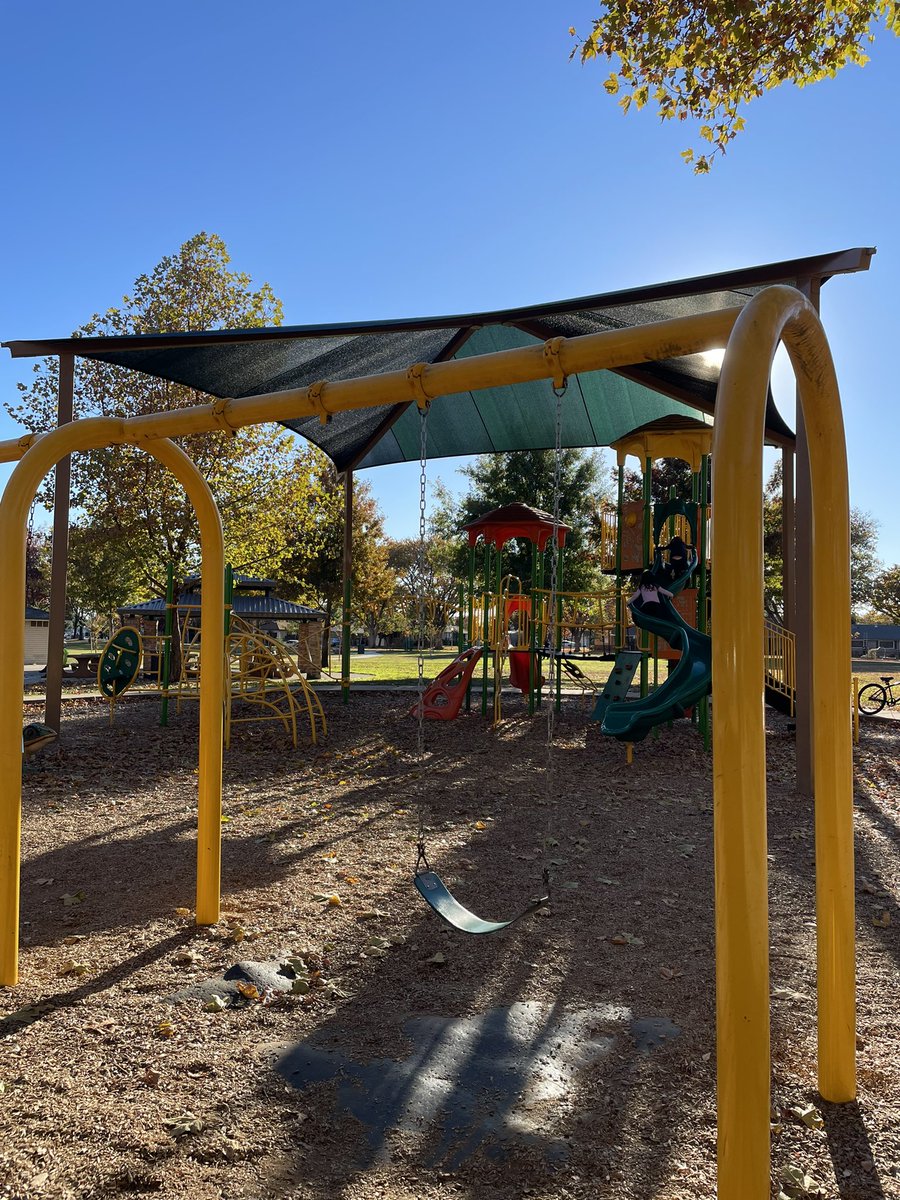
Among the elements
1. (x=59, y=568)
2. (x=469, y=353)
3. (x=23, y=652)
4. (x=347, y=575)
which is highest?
(x=469, y=353)

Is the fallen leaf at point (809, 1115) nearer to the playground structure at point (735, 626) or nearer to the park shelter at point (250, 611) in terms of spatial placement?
the playground structure at point (735, 626)

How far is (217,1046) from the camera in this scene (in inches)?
107

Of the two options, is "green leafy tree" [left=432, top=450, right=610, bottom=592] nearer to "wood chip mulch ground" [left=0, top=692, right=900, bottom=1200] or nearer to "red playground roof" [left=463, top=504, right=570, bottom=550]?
"red playground roof" [left=463, top=504, right=570, bottom=550]

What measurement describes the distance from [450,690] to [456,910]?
878 centimetres

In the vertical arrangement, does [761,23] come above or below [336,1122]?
above

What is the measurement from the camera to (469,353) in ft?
34.0

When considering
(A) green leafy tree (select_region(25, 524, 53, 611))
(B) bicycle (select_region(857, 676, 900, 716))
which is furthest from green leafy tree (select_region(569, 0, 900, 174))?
(A) green leafy tree (select_region(25, 524, 53, 611))

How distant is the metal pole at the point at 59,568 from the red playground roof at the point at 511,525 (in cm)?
691

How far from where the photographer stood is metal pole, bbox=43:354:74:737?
25.5ft

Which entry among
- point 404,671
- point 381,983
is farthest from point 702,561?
point 404,671

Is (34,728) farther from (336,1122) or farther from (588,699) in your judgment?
(588,699)

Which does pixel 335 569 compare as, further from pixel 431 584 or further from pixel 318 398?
pixel 318 398

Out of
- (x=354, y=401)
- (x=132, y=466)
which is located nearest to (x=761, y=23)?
(x=354, y=401)

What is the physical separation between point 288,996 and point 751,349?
2.80 meters
